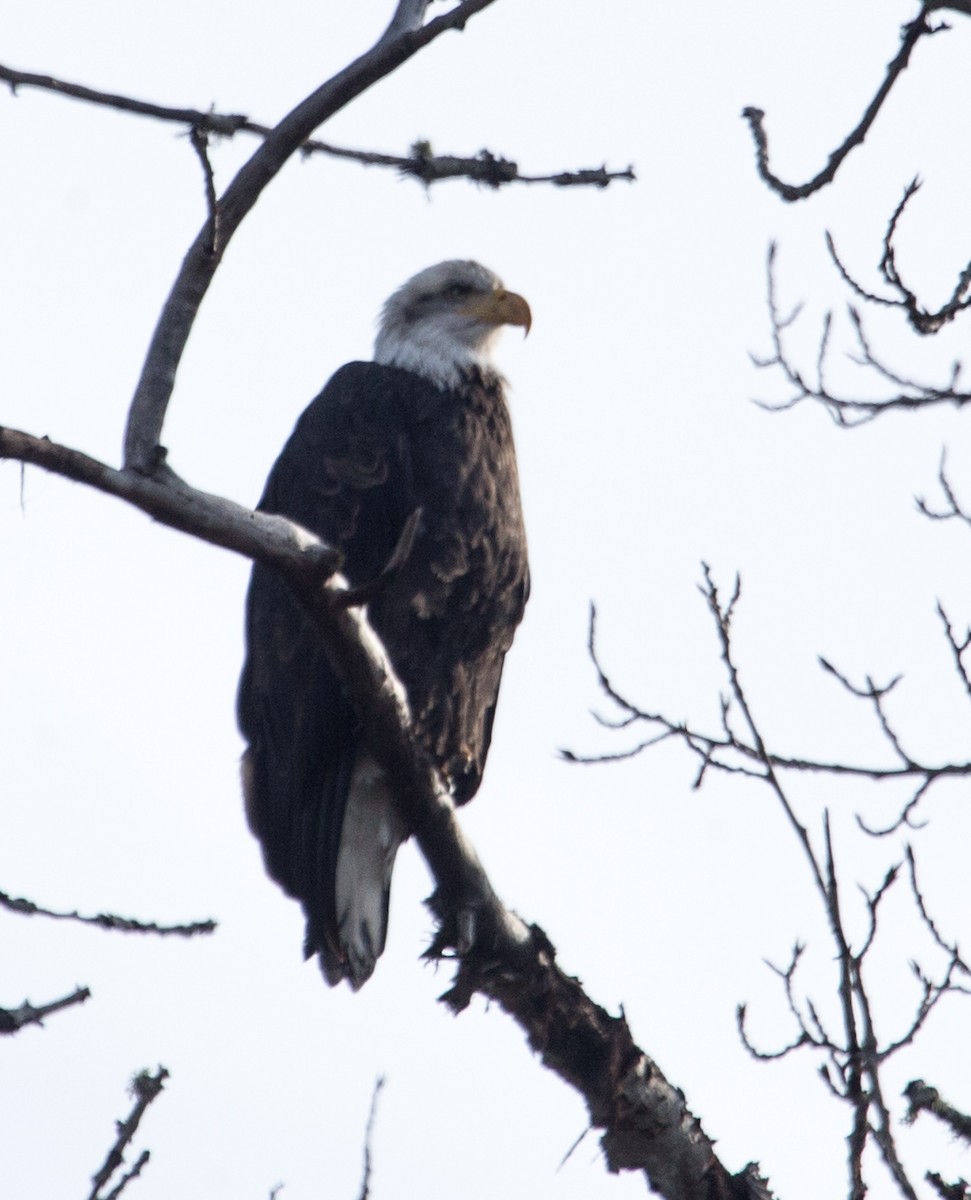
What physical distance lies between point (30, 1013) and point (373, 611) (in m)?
2.19

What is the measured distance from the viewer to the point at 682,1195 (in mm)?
3436

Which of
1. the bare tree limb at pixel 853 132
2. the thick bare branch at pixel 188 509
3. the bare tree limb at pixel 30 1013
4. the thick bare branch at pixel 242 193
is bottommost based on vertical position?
the bare tree limb at pixel 30 1013

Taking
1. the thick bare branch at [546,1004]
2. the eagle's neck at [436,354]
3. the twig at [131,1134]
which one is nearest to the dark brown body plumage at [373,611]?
the eagle's neck at [436,354]

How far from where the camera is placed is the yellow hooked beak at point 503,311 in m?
5.44

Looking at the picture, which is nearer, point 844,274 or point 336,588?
point 336,588

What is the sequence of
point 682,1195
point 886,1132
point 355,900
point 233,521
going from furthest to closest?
1. point 355,900
2. point 682,1195
3. point 233,521
4. point 886,1132

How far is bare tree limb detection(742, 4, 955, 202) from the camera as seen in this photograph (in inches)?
106

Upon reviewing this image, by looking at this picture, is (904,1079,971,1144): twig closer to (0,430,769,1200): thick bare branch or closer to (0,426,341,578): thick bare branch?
(0,430,769,1200): thick bare branch

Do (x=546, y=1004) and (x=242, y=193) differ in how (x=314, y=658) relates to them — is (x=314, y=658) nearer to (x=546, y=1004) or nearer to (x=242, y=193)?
(x=546, y=1004)

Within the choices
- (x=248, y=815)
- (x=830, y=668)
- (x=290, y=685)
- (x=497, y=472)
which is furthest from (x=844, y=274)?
(x=248, y=815)

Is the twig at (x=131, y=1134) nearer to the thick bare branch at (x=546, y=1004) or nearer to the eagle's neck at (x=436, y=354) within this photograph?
the thick bare branch at (x=546, y=1004)

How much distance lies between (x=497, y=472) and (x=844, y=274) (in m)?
1.43

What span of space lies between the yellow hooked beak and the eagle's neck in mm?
56

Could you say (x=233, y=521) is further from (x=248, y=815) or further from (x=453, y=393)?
(x=453, y=393)
